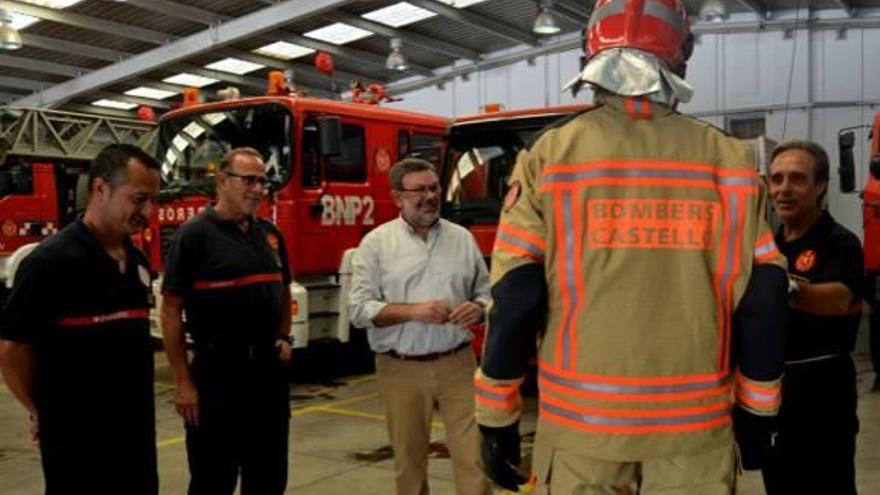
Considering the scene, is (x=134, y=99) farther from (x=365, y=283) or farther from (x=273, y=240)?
(x=365, y=283)

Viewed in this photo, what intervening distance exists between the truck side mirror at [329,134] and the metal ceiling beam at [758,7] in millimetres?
7836

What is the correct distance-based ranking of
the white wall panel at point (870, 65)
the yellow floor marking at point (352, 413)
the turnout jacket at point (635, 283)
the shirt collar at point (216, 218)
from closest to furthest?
the turnout jacket at point (635, 283)
the shirt collar at point (216, 218)
the yellow floor marking at point (352, 413)
the white wall panel at point (870, 65)

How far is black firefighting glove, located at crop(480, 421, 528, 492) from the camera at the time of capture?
1956 mm

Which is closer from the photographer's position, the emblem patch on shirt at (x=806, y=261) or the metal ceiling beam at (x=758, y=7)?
the emblem patch on shirt at (x=806, y=261)

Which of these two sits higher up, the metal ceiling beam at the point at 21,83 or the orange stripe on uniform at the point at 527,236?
the metal ceiling beam at the point at 21,83

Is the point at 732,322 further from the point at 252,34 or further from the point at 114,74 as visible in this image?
the point at 114,74

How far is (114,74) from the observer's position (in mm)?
14266

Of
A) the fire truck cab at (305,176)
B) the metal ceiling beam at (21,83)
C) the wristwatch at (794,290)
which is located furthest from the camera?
the metal ceiling beam at (21,83)

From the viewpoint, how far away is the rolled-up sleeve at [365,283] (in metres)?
3.36

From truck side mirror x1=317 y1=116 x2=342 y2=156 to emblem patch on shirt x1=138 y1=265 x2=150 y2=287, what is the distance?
4009mm

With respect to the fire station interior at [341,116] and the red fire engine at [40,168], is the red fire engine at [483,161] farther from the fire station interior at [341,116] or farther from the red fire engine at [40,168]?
the red fire engine at [40,168]

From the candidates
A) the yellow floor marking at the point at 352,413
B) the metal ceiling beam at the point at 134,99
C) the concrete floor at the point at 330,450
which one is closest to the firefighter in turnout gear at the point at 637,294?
the concrete floor at the point at 330,450

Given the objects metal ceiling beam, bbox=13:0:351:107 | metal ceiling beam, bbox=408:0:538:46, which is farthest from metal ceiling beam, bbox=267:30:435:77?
A: metal ceiling beam, bbox=408:0:538:46

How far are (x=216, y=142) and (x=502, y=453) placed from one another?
225 inches
